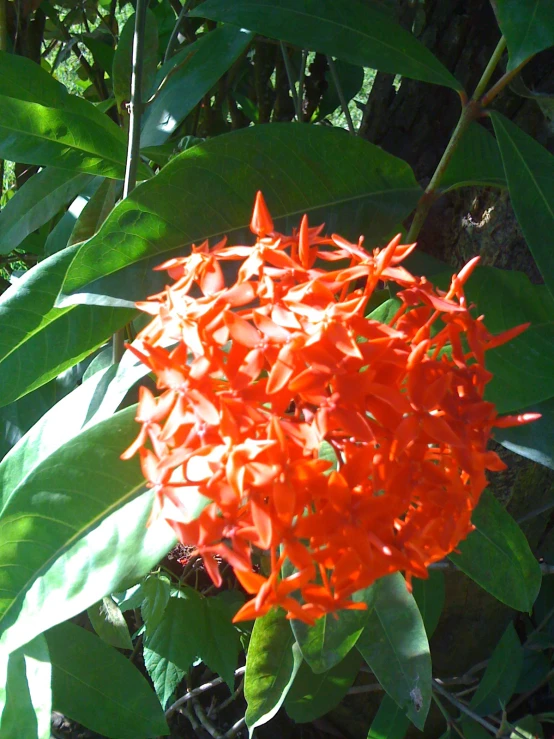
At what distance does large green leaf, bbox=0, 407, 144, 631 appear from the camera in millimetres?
721

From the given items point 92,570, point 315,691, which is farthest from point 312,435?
point 315,691

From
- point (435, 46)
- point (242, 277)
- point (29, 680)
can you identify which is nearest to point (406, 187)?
point (242, 277)

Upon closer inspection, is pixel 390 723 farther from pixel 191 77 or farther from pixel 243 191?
pixel 191 77

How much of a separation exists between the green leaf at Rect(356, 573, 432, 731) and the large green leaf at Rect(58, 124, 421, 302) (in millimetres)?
482

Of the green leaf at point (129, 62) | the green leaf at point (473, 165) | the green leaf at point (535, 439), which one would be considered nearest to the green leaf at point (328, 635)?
the green leaf at point (535, 439)

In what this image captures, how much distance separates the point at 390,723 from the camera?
134 centimetres

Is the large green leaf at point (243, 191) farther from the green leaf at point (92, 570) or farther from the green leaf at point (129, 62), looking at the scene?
the green leaf at point (129, 62)

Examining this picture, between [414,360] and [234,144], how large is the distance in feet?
1.26

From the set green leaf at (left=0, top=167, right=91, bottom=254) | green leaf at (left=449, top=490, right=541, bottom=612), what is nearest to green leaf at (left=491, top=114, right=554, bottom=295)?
green leaf at (left=449, top=490, right=541, bottom=612)

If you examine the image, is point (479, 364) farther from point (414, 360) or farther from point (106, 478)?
point (106, 478)

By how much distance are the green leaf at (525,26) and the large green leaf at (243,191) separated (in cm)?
22

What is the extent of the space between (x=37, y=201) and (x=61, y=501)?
0.65m

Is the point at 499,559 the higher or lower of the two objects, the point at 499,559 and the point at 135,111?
the lower

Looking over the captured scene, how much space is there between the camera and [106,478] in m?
0.76
